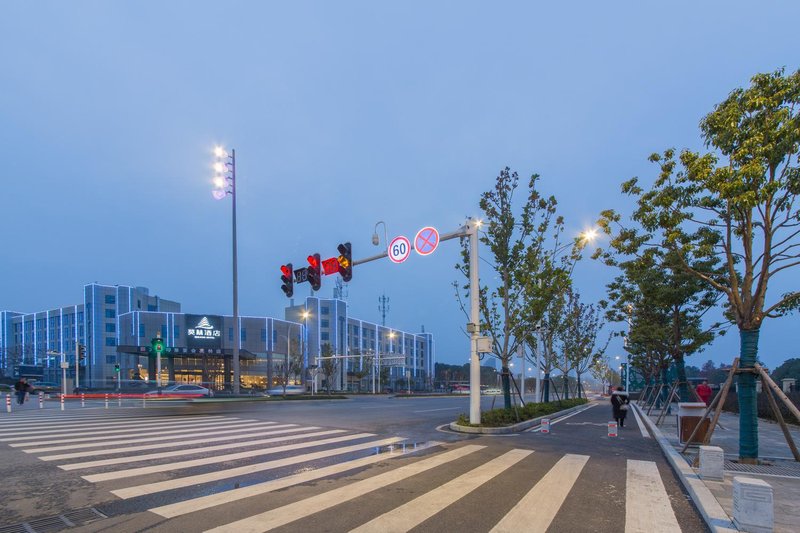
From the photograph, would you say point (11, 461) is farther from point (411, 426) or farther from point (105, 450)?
point (411, 426)

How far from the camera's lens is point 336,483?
763 centimetres

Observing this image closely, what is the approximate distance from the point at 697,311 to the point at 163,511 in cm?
2485

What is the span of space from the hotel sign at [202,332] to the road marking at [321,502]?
70.0 meters

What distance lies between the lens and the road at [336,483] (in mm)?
5844

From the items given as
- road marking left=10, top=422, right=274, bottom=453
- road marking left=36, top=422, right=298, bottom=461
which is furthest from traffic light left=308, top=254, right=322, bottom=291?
road marking left=10, top=422, right=274, bottom=453

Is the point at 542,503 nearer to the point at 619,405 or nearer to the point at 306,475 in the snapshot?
the point at 306,475

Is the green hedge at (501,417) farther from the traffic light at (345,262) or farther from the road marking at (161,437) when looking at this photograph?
the road marking at (161,437)

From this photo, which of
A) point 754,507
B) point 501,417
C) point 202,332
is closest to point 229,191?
point 501,417

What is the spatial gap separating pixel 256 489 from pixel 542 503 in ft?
14.3

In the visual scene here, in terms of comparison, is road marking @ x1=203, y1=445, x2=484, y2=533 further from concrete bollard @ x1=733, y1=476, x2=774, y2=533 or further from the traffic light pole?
the traffic light pole

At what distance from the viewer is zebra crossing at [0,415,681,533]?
19.5ft

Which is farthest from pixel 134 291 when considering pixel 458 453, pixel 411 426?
pixel 458 453

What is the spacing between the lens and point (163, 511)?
241 inches

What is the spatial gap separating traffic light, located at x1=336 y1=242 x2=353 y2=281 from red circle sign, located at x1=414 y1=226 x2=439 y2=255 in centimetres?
225
